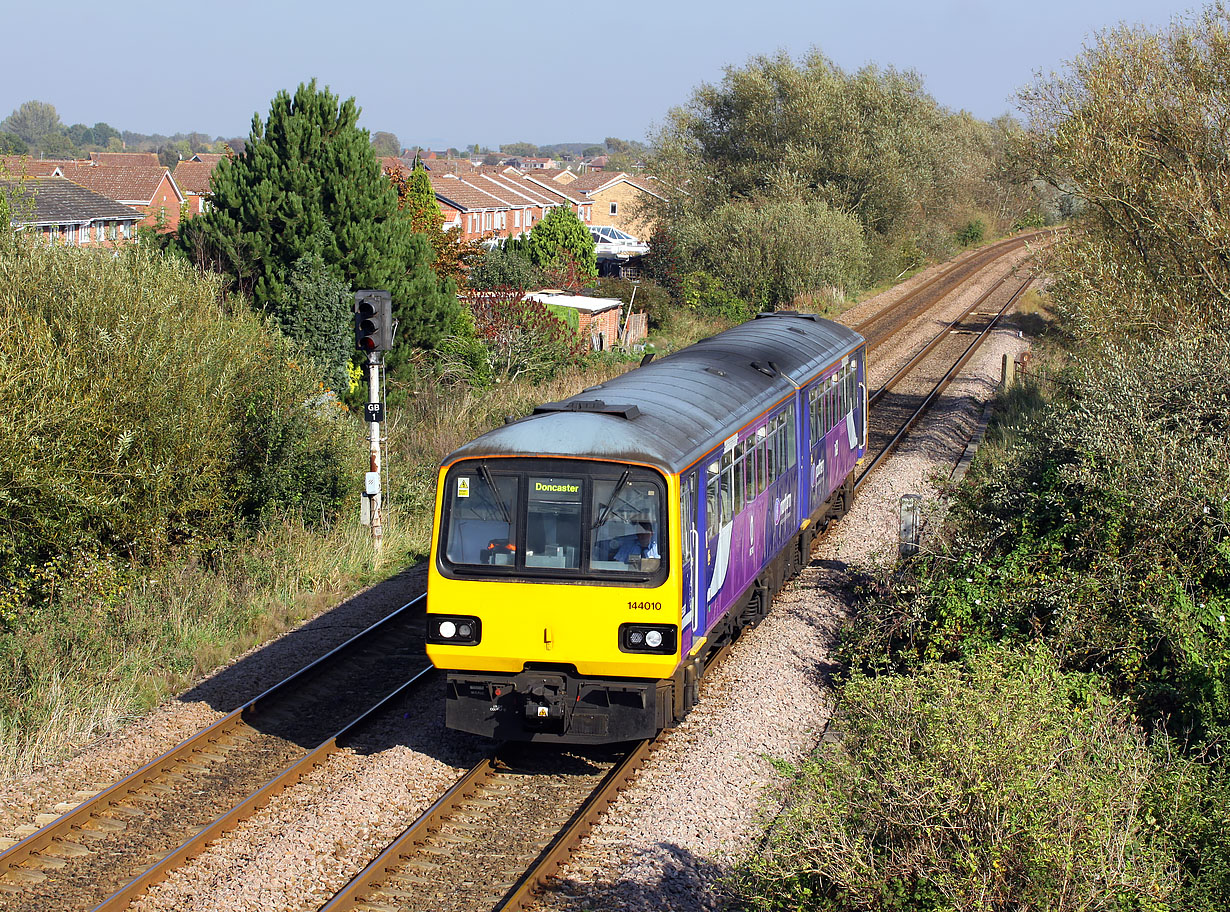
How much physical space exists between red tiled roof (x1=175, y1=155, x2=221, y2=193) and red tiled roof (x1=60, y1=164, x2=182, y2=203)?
155 cm

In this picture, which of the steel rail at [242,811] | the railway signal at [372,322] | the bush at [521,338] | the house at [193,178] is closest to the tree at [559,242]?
the bush at [521,338]

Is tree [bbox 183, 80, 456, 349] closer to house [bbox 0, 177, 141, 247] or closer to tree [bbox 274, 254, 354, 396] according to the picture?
tree [bbox 274, 254, 354, 396]

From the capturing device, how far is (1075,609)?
10188mm

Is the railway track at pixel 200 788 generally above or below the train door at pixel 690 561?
below

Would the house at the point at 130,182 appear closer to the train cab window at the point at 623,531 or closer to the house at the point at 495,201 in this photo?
the house at the point at 495,201

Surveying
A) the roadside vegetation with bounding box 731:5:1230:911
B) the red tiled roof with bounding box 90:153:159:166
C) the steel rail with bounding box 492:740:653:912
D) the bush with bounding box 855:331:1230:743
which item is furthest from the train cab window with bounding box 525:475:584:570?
the red tiled roof with bounding box 90:153:159:166

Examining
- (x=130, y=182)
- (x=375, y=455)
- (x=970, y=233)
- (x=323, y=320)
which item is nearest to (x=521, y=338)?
(x=323, y=320)

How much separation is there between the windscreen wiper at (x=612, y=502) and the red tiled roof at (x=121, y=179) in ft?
209

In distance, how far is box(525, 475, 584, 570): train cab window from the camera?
8492 millimetres

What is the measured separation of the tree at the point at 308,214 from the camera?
24172 mm

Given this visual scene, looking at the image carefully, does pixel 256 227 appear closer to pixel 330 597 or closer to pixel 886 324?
pixel 330 597

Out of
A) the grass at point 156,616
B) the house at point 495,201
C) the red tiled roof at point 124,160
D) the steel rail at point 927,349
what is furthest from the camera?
the red tiled roof at point 124,160

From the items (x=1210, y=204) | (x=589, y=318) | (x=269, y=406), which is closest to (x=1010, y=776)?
(x=269, y=406)

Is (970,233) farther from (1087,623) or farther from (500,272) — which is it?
(1087,623)
